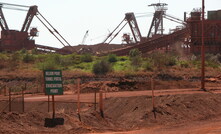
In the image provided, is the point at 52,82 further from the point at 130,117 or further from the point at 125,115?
the point at 125,115

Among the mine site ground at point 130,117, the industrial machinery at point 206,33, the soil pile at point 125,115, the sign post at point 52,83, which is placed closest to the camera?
the soil pile at point 125,115

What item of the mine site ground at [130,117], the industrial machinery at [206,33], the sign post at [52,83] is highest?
the industrial machinery at [206,33]

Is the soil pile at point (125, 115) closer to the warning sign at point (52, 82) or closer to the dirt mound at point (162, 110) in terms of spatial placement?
the dirt mound at point (162, 110)

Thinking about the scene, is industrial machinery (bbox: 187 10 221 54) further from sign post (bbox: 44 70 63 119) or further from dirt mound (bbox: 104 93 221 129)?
sign post (bbox: 44 70 63 119)

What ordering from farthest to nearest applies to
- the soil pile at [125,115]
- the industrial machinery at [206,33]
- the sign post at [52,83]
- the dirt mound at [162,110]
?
1. the industrial machinery at [206,33]
2. the dirt mound at [162,110]
3. the sign post at [52,83]
4. the soil pile at [125,115]

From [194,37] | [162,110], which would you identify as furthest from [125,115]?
[194,37]

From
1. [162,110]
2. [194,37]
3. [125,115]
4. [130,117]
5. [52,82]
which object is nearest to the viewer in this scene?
[52,82]

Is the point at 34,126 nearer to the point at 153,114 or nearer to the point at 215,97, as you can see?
the point at 153,114

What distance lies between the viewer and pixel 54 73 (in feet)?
69.7

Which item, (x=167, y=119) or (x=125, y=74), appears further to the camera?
(x=125, y=74)

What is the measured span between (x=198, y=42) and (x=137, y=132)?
60779 mm

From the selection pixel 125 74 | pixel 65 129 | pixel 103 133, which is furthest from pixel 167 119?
pixel 125 74

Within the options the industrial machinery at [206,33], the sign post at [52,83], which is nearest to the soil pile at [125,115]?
the sign post at [52,83]

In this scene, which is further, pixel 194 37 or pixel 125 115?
pixel 194 37
